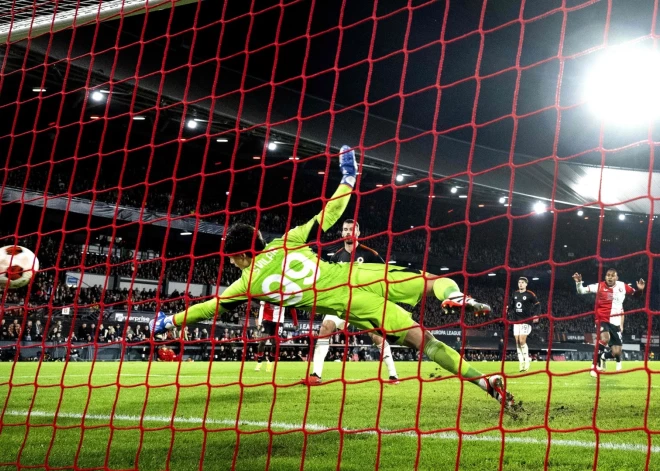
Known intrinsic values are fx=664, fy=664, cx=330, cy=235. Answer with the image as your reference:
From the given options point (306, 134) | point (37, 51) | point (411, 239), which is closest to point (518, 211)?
point (411, 239)

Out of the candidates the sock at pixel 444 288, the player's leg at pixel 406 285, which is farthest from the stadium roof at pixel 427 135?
the sock at pixel 444 288

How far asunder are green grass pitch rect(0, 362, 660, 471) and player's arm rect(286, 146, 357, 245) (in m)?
1.15

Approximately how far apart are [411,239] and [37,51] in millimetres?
22743

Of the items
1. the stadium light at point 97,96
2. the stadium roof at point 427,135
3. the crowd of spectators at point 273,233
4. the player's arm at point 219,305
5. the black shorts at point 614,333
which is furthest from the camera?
the crowd of spectators at point 273,233

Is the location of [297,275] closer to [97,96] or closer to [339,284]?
[339,284]

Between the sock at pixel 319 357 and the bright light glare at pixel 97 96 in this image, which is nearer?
the sock at pixel 319 357

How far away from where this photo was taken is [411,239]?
3547 cm

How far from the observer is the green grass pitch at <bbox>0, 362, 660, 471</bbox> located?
382cm

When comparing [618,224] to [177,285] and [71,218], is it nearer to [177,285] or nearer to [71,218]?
[177,285]

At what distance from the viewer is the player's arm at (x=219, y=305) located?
16.0 ft

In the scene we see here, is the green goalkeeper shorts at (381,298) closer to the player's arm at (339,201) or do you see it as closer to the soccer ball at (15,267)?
the player's arm at (339,201)

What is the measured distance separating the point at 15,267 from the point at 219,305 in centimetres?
174

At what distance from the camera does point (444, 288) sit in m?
4.68

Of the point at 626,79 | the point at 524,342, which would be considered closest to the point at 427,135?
the point at 626,79
